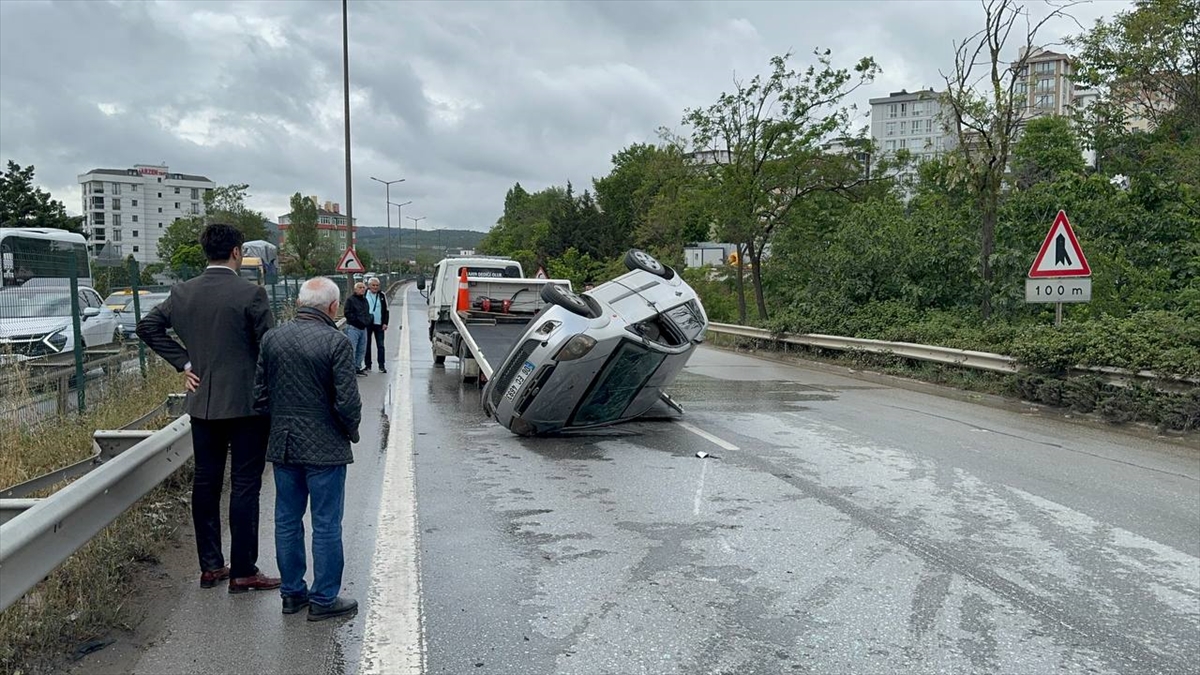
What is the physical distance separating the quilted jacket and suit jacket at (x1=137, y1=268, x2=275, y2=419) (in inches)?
15.9

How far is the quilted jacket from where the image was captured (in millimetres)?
4551

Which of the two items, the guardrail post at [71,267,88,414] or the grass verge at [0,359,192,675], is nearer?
the grass verge at [0,359,192,675]

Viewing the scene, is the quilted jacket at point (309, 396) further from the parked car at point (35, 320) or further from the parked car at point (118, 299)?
the parked car at point (118, 299)

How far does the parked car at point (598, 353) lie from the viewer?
350 inches

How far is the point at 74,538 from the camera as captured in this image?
14.1 ft

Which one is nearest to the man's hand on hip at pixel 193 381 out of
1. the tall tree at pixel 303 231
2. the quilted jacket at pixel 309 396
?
the quilted jacket at pixel 309 396

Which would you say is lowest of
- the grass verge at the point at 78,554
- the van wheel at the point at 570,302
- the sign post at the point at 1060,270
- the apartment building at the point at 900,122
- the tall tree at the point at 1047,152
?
the grass verge at the point at 78,554

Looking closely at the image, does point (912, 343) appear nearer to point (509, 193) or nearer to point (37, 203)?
point (37, 203)

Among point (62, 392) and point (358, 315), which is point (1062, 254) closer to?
point (358, 315)

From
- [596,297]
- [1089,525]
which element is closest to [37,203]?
[596,297]

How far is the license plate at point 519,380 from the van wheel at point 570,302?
0.66m

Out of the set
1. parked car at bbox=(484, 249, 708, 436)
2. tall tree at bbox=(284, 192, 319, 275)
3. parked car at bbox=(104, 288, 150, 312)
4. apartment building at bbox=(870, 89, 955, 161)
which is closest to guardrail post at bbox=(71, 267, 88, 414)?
parked car at bbox=(484, 249, 708, 436)

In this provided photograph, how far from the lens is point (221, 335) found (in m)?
4.99

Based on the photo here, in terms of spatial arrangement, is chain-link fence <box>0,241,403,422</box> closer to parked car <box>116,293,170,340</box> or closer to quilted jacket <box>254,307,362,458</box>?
quilted jacket <box>254,307,362,458</box>
